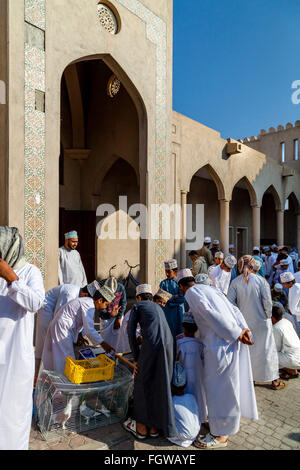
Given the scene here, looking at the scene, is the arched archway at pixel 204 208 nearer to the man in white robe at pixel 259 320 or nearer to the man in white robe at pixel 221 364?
the man in white robe at pixel 259 320

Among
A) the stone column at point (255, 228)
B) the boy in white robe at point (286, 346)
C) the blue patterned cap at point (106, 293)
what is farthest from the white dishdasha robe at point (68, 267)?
the stone column at point (255, 228)

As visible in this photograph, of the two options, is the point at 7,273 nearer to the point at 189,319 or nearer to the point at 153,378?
the point at 153,378

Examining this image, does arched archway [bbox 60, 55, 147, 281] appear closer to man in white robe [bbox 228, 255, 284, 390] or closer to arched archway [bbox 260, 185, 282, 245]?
man in white robe [bbox 228, 255, 284, 390]

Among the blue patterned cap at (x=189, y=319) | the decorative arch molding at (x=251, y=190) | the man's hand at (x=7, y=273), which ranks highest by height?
the decorative arch molding at (x=251, y=190)

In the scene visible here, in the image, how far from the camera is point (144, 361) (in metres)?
3.04

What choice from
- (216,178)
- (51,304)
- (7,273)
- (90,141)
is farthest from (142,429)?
(216,178)

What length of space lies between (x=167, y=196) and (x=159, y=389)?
211 inches

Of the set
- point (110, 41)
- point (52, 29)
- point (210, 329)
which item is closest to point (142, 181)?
point (110, 41)

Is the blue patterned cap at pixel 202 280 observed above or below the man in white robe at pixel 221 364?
above

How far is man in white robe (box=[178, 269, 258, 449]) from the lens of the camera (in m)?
3.06

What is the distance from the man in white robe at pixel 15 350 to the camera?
223 centimetres

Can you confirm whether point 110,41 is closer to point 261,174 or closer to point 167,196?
point 167,196

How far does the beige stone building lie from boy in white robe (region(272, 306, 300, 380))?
316 cm

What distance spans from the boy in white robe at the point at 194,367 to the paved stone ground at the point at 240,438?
1.30 ft
